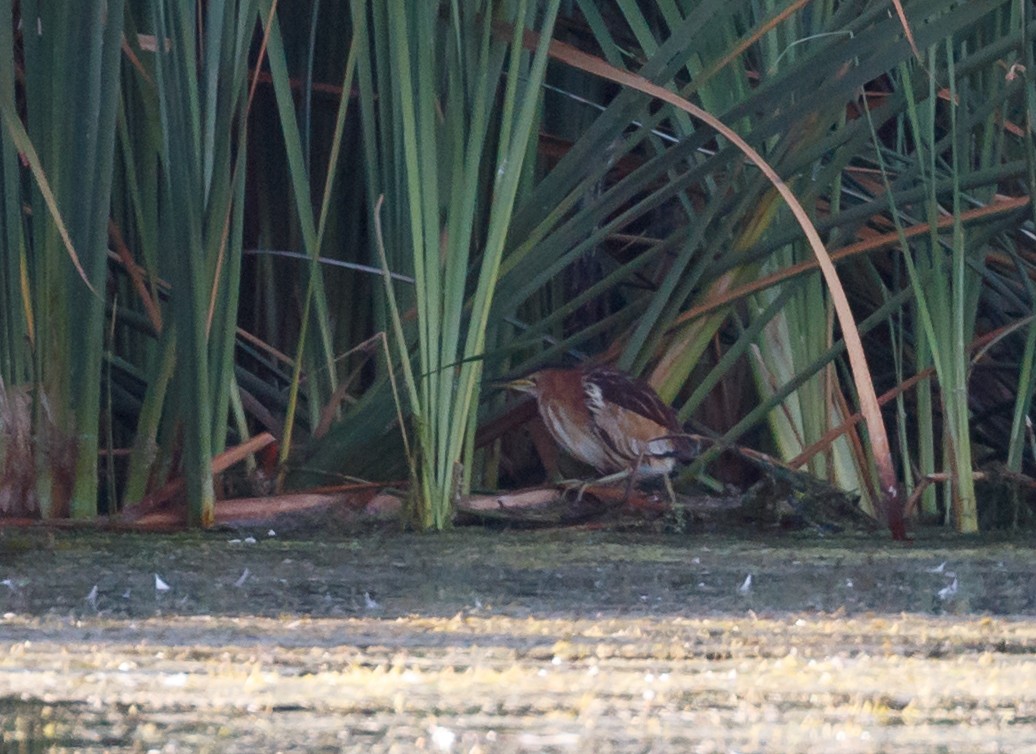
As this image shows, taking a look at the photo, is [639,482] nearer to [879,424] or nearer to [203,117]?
[879,424]

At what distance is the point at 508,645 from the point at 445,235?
1.00m

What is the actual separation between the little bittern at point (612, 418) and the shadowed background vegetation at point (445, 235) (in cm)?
4

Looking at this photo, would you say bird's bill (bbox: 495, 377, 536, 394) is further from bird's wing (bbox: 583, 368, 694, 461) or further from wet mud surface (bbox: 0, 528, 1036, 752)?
wet mud surface (bbox: 0, 528, 1036, 752)

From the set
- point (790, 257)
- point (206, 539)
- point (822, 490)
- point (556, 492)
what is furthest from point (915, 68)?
point (206, 539)

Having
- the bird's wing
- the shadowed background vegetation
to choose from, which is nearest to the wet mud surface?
the shadowed background vegetation

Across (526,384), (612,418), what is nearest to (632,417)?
(612,418)

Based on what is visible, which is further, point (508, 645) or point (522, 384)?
point (522, 384)

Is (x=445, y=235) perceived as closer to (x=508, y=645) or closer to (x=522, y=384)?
(x=522, y=384)

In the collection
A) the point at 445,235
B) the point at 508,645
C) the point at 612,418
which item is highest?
the point at 445,235

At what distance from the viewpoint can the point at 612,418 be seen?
2.37 meters

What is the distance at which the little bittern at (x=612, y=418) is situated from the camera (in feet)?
7.49

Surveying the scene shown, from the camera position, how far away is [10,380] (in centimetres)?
195

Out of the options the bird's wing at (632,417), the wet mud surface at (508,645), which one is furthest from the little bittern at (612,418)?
the wet mud surface at (508,645)

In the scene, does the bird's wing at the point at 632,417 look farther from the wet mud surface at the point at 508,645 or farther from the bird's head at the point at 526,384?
the wet mud surface at the point at 508,645
